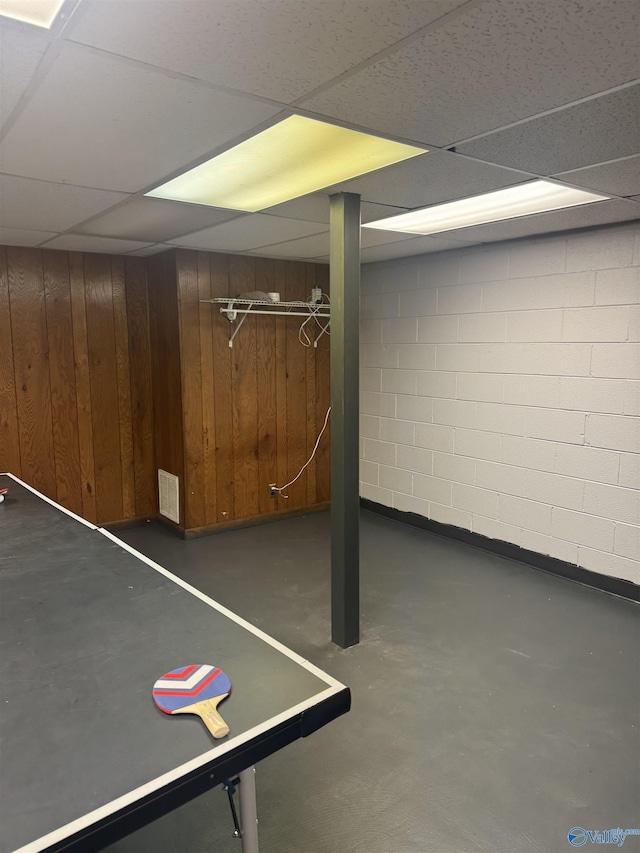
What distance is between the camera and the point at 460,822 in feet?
6.41

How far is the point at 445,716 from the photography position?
2504 millimetres

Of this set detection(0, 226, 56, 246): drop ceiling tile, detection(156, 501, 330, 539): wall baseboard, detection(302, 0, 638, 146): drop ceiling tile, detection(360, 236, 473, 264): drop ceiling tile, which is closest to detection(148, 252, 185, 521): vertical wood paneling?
detection(156, 501, 330, 539): wall baseboard

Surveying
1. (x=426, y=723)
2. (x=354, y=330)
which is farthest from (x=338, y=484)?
(x=426, y=723)

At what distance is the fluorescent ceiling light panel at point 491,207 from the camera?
278cm

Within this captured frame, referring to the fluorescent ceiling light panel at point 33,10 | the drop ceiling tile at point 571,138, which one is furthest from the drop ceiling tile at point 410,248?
the fluorescent ceiling light panel at point 33,10

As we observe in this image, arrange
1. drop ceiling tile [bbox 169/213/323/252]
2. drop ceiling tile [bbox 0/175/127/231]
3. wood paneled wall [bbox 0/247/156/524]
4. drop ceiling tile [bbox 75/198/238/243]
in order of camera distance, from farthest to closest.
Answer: wood paneled wall [bbox 0/247/156/524], drop ceiling tile [bbox 169/213/323/252], drop ceiling tile [bbox 75/198/238/243], drop ceiling tile [bbox 0/175/127/231]

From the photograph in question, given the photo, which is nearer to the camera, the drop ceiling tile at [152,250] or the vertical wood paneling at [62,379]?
the drop ceiling tile at [152,250]

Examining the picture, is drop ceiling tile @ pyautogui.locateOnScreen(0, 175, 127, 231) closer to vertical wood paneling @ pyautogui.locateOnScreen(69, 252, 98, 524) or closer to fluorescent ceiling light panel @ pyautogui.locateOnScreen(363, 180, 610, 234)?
vertical wood paneling @ pyautogui.locateOnScreen(69, 252, 98, 524)

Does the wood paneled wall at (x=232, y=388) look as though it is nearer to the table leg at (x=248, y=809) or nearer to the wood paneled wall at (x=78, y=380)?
the wood paneled wall at (x=78, y=380)

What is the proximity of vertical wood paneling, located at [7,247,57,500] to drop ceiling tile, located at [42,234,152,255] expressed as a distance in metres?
0.24

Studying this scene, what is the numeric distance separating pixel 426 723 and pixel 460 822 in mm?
509

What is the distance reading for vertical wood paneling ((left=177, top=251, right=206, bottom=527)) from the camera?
14.5ft

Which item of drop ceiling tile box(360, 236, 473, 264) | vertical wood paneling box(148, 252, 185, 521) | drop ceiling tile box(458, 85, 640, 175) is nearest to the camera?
drop ceiling tile box(458, 85, 640, 175)

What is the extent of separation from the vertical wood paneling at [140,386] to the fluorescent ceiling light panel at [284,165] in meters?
2.08
